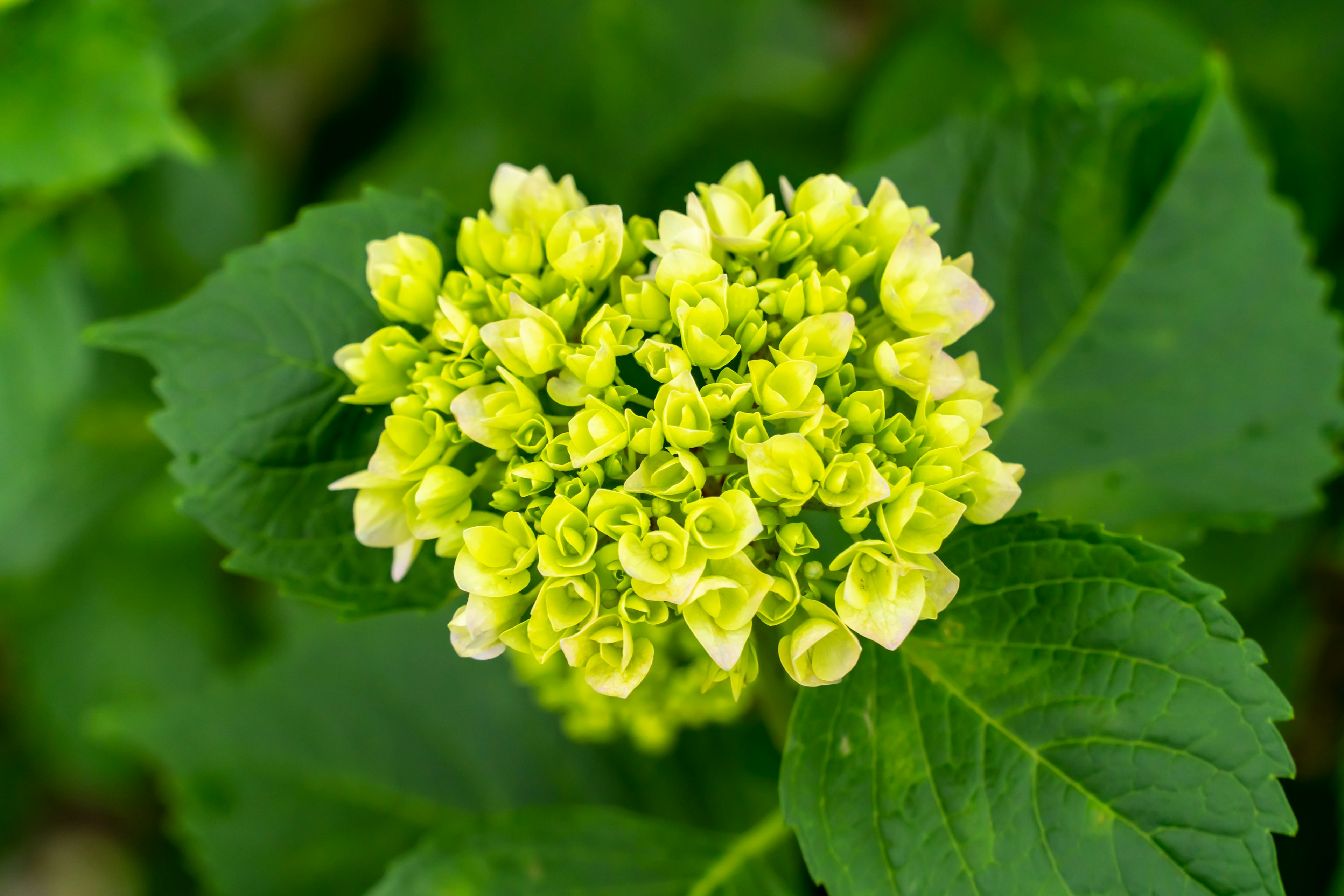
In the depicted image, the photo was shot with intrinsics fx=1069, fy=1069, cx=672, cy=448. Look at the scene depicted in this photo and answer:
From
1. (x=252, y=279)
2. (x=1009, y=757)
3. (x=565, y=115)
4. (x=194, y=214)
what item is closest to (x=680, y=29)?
(x=565, y=115)

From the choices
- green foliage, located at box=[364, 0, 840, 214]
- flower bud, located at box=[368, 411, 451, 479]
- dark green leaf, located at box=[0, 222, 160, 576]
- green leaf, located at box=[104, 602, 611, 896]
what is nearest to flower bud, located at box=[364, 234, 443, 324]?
flower bud, located at box=[368, 411, 451, 479]

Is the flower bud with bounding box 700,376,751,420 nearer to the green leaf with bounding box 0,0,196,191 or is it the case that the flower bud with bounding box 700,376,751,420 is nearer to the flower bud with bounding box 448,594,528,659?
the flower bud with bounding box 448,594,528,659

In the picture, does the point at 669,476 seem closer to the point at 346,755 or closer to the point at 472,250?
the point at 472,250

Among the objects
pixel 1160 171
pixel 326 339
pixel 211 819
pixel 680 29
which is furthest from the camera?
pixel 680 29

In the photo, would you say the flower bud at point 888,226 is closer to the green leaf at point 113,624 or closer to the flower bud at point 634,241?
the flower bud at point 634,241

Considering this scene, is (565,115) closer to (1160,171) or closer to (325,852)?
(1160,171)

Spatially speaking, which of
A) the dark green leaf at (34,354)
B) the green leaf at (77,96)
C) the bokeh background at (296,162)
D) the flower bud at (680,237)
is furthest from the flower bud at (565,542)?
the dark green leaf at (34,354)
